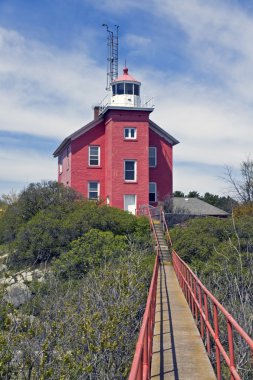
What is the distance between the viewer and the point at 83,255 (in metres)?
25.9

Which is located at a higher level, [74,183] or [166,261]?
[74,183]

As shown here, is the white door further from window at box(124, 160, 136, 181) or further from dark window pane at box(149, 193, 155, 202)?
dark window pane at box(149, 193, 155, 202)

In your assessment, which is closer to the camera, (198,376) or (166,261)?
(198,376)

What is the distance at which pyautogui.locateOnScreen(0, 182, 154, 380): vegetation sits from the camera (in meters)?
10.4

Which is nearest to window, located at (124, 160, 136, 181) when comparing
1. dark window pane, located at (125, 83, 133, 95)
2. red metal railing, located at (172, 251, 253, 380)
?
dark window pane, located at (125, 83, 133, 95)

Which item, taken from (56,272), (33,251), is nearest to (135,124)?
(33,251)

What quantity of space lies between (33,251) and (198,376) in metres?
22.3

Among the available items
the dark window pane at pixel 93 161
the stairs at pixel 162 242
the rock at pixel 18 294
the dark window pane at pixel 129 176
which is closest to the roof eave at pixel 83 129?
the dark window pane at pixel 93 161

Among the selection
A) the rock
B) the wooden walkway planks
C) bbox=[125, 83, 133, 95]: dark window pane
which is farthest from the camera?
bbox=[125, 83, 133, 95]: dark window pane

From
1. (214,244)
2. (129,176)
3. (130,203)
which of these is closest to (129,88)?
(129,176)

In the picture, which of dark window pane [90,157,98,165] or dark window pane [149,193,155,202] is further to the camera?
dark window pane [149,193,155,202]

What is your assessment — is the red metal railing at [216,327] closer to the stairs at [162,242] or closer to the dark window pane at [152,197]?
the stairs at [162,242]

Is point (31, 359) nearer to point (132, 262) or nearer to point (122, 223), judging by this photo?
point (132, 262)

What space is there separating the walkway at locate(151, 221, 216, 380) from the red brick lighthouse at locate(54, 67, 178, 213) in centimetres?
2280
